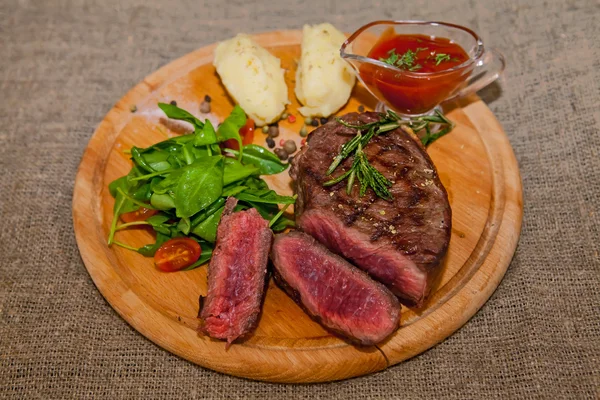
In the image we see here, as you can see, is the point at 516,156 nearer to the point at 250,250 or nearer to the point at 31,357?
the point at 250,250

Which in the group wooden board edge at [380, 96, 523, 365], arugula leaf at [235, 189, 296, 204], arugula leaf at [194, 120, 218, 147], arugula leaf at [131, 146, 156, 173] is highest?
arugula leaf at [194, 120, 218, 147]

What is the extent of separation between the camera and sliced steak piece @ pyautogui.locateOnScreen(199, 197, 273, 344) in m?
3.44

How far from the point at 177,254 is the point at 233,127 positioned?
44.5 inches

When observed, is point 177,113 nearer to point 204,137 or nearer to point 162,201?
point 204,137

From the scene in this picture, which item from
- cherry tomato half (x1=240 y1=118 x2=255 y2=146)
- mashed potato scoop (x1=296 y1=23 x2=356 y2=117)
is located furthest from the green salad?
Result: mashed potato scoop (x1=296 y1=23 x2=356 y2=117)

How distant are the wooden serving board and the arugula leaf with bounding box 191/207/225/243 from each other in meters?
0.27

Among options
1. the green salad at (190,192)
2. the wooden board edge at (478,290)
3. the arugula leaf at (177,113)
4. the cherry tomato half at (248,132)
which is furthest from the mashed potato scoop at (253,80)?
the wooden board edge at (478,290)

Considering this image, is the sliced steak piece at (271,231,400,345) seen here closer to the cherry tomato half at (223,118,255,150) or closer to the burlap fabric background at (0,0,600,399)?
the burlap fabric background at (0,0,600,399)

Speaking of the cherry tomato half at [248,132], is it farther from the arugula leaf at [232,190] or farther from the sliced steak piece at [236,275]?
the sliced steak piece at [236,275]

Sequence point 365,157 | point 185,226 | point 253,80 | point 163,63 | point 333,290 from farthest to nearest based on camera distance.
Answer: point 163,63 < point 253,80 < point 185,226 < point 365,157 < point 333,290

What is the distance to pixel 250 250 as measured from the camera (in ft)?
12.0

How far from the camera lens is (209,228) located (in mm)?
3867

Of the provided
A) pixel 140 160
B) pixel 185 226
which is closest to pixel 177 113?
pixel 140 160

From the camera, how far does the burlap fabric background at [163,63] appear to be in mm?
3582
